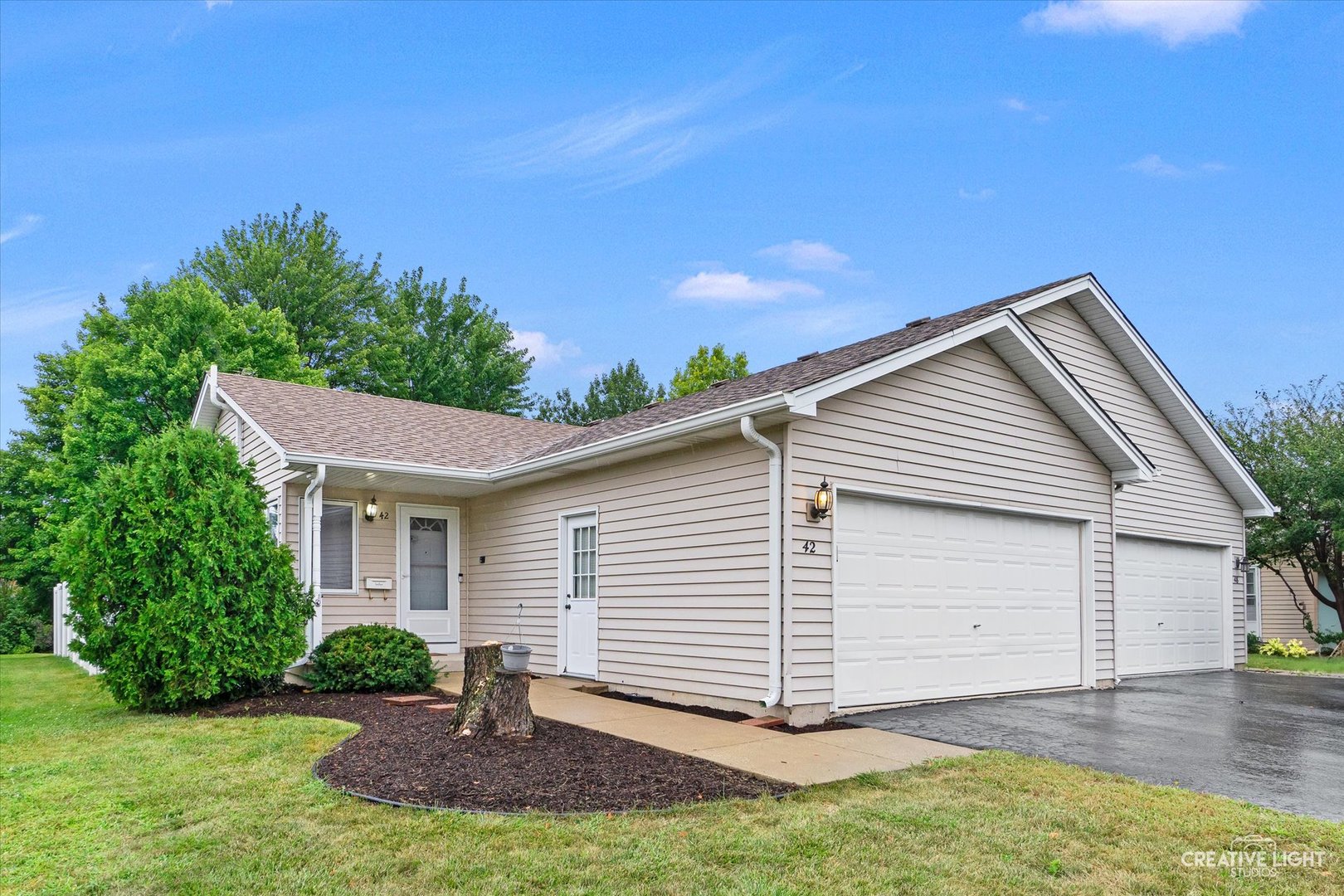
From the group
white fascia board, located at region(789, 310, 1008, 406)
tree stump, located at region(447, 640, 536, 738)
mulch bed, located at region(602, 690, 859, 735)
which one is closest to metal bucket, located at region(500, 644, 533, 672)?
tree stump, located at region(447, 640, 536, 738)

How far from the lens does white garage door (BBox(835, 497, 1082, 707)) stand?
884cm

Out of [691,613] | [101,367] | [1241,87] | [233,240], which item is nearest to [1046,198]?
[1241,87]

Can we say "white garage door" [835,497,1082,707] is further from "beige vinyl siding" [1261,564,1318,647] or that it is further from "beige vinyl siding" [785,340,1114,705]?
"beige vinyl siding" [1261,564,1318,647]

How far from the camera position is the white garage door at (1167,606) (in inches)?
521

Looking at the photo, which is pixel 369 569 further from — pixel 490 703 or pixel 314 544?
pixel 490 703

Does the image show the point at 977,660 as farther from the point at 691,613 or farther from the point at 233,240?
the point at 233,240

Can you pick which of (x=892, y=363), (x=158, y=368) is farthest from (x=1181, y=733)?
(x=158, y=368)

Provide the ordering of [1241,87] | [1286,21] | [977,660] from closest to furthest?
[977,660], [1286,21], [1241,87]

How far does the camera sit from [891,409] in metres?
9.31

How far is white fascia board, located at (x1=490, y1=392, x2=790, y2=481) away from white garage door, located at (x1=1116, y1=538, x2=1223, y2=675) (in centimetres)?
701

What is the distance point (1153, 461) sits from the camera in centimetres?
1442

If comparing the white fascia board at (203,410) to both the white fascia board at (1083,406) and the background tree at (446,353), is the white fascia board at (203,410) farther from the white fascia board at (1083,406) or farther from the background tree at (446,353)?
the background tree at (446,353)

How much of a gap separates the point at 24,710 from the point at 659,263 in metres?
18.4

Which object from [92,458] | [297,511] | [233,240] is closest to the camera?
[297,511]
